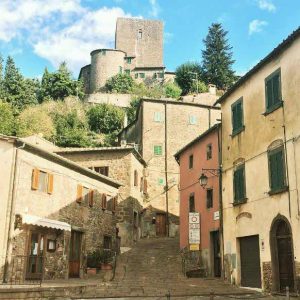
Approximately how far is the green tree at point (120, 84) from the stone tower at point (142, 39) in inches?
452

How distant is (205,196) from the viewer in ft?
81.2

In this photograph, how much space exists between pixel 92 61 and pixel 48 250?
192ft

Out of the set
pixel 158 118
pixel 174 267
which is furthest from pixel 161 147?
pixel 174 267

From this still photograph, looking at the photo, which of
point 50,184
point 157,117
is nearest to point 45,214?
point 50,184

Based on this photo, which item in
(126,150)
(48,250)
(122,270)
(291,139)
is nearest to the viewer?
(291,139)

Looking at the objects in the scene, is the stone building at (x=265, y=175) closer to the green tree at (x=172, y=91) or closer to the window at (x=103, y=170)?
the window at (x=103, y=170)

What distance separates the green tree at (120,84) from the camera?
2795 inches

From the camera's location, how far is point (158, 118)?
135 ft

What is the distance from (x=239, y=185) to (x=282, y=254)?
4.24 meters

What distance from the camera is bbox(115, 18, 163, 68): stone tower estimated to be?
83938 millimetres

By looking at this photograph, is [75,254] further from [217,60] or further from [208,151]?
[217,60]

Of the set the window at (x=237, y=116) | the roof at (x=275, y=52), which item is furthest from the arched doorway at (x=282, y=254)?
the roof at (x=275, y=52)

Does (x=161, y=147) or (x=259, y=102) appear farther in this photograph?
(x=161, y=147)

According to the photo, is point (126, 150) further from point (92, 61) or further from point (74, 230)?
point (92, 61)
